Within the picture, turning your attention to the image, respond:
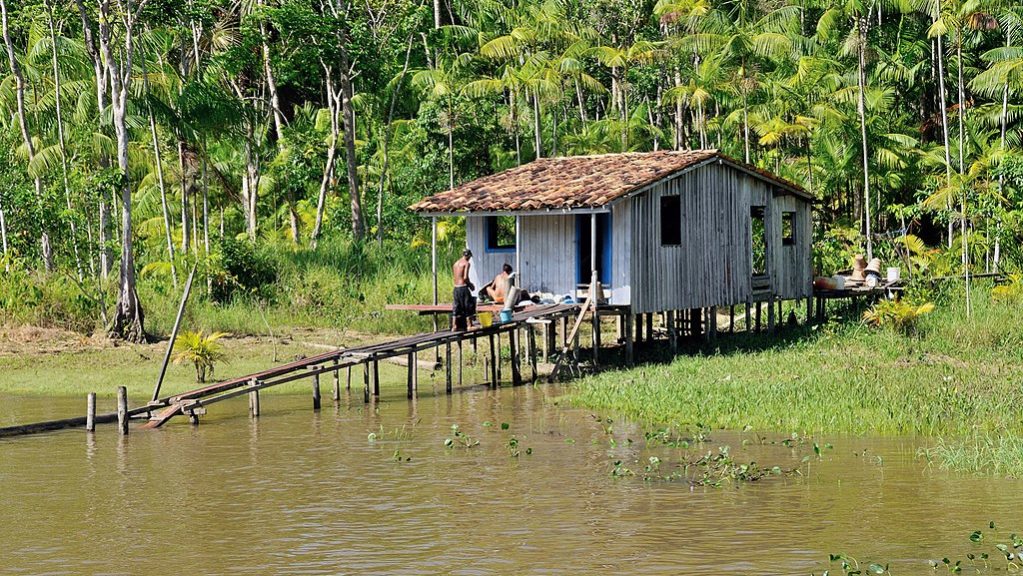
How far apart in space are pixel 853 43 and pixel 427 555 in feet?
81.4

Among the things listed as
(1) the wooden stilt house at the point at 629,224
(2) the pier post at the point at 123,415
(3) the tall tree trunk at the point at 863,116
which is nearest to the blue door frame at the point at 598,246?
(1) the wooden stilt house at the point at 629,224

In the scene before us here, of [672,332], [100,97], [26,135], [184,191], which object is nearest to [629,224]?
[672,332]

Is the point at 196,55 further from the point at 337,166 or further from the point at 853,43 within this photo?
the point at 853,43

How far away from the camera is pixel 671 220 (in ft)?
79.2

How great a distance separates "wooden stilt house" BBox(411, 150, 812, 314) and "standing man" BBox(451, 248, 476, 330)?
1842 mm

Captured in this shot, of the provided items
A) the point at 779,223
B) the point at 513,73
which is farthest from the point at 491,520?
the point at 513,73

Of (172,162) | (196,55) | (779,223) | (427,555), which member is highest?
(196,55)

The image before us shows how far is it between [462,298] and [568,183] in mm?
3608

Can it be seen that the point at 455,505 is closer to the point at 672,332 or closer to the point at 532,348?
the point at 532,348

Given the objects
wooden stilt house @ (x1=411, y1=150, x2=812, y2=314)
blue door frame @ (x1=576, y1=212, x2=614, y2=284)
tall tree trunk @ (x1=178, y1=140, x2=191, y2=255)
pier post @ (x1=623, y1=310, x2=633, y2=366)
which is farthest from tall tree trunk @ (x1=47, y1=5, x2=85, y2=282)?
pier post @ (x1=623, y1=310, x2=633, y2=366)

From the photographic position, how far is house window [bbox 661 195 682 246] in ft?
78.0

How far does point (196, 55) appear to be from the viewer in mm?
31078

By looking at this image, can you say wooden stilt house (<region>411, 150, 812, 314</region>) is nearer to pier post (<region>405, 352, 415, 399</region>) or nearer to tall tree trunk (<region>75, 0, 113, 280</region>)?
pier post (<region>405, 352, 415, 399</region>)

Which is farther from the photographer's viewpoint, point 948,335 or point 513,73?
point 513,73
